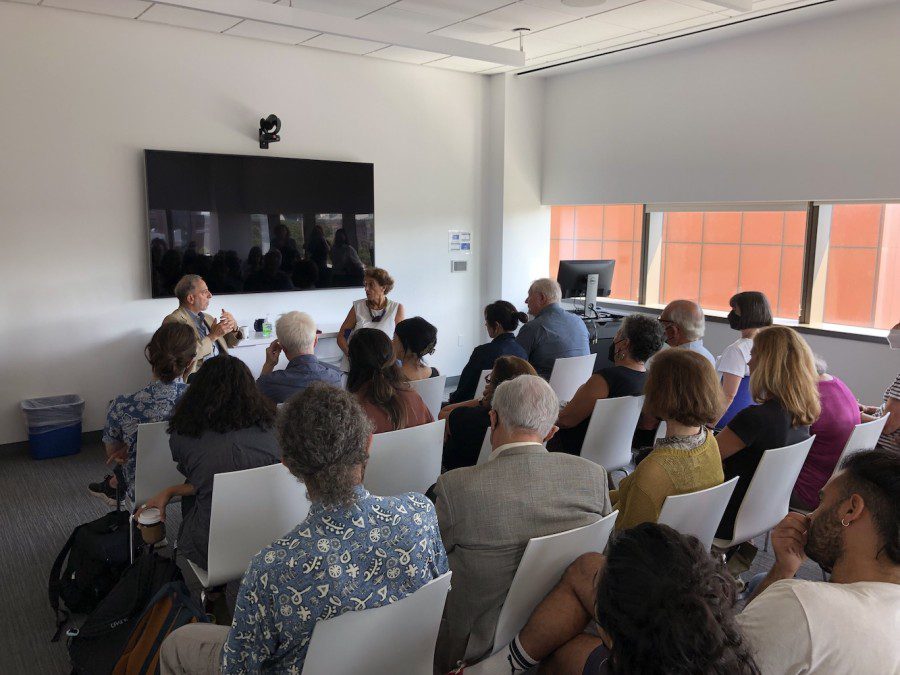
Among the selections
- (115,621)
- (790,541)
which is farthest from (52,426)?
(790,541)

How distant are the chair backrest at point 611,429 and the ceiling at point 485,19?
286cm

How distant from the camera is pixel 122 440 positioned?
313cm

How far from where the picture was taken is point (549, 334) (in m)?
4.60

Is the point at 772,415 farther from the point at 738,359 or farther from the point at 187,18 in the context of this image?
the point at 187,18

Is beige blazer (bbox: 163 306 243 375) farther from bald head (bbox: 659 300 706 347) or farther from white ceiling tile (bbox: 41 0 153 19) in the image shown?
bald head (bbox: 659 300 706 347)

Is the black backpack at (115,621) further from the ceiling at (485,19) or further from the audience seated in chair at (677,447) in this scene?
the ceiling at (485,19)

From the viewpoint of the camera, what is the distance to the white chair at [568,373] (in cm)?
442

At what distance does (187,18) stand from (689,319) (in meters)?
4.17

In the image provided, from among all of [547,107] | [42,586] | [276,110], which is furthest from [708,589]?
[547,107]

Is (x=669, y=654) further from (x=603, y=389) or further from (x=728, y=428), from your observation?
(x=603, y=389)

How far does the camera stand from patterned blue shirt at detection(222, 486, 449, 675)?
1.55m

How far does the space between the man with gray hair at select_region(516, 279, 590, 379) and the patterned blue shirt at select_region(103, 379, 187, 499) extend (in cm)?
218

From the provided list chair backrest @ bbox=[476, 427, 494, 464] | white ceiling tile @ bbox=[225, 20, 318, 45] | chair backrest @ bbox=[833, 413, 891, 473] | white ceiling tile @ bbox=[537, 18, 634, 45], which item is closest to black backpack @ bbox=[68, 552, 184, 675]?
chair backrest @ bbox=[476, 427, 494, 464]

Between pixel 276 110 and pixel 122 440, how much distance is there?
12.5 ft
